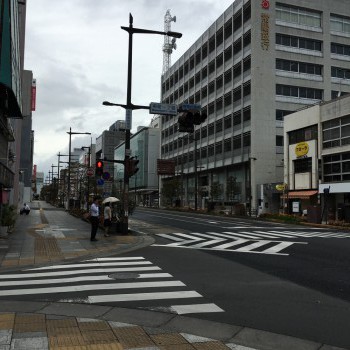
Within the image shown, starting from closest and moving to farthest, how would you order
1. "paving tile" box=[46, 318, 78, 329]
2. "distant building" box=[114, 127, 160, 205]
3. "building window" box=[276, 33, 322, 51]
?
"paving tile" box=[46, 318, 78, 329], "building window" box=[276, 33, 322, 51], "distant building" box=[114, 127, 160, 205]

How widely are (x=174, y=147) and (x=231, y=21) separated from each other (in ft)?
106

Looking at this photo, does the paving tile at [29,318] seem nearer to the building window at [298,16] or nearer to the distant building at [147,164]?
the building window at [298,16]

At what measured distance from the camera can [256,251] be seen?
617 inches

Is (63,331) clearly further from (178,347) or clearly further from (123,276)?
(123,276)

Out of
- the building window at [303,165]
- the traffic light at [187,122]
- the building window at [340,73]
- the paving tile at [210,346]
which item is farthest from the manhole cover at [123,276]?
the building window at [340,73]

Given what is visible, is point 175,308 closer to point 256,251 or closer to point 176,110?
point 256,251

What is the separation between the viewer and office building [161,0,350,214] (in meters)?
60.8

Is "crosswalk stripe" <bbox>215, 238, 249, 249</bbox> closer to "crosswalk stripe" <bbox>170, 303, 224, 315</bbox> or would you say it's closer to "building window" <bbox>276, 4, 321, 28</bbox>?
"crosswalk stripe" <bbox>170, 303, 224, 315</bbox>

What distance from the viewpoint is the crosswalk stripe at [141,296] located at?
308 inches

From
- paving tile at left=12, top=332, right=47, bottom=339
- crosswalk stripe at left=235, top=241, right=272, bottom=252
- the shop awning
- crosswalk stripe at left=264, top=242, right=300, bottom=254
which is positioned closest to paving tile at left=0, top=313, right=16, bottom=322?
paving tile at left=12, top=332, right=47, bottom=339

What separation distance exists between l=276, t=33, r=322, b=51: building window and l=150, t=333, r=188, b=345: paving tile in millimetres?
61714

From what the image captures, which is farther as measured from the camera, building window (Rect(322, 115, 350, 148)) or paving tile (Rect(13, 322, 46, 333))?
building window (Rect(322, 115, 350, 148))

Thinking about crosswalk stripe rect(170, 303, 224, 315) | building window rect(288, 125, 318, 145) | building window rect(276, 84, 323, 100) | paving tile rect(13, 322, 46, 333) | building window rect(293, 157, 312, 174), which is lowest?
crosswalk stripe rect(170, 303, 224, 315)

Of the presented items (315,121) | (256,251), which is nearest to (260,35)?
→ (315,121)
